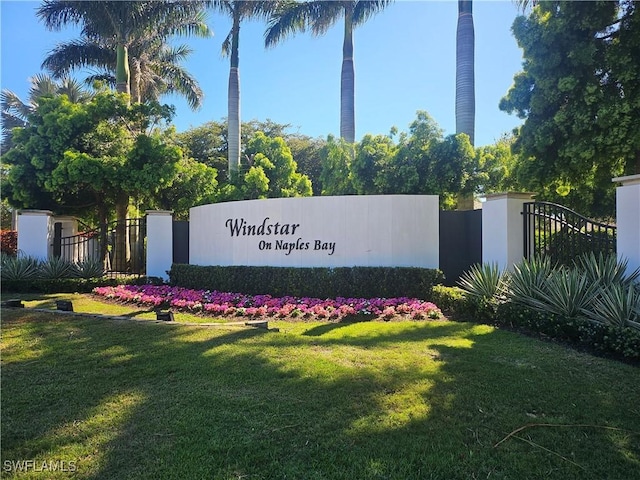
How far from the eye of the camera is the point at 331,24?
19531 millimetres

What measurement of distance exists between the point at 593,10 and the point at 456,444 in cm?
919

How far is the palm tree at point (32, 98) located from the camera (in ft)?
87.1

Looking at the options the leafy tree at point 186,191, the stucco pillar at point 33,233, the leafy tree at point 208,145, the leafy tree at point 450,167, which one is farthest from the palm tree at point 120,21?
the leafy tree at point 208,145

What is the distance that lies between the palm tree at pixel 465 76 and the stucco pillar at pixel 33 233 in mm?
13852

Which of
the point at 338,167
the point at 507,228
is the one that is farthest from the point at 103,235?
the point at 507,228

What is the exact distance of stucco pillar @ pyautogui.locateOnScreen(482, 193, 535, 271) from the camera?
8.47 meters

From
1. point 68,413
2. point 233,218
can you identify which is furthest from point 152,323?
point 233,218

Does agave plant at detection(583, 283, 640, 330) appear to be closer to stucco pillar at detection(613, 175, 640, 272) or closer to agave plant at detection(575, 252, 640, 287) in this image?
agave plant at detection(575, 252, 640, 287)

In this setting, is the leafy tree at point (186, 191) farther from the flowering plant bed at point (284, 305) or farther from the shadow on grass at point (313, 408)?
the shadow on grass at point (313, 408)

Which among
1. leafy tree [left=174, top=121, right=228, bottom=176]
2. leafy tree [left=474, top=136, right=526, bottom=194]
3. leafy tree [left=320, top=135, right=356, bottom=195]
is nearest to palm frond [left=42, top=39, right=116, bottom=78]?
leafy tree [left=174, top=121, right=228, bottom=176]

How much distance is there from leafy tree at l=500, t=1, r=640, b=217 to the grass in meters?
5.42

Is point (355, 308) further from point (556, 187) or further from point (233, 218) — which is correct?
point (556, 187)

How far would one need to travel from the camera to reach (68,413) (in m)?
3.45

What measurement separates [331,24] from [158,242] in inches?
524
